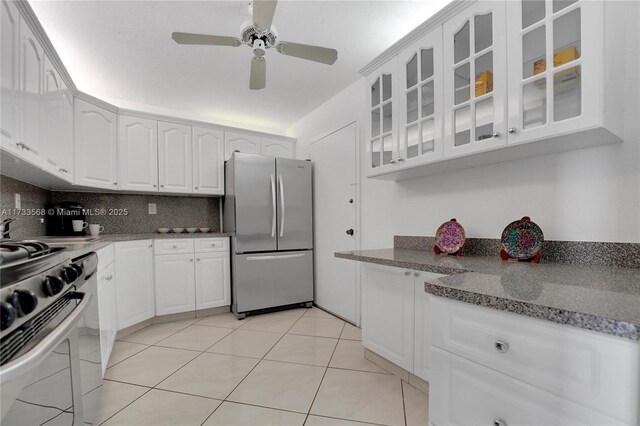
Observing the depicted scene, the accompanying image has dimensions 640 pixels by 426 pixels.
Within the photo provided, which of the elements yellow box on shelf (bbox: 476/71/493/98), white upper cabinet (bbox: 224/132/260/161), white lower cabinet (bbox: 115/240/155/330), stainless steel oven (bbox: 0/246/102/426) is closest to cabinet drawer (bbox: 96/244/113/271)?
white lower cabinet (bbox: 115/240/155/330)

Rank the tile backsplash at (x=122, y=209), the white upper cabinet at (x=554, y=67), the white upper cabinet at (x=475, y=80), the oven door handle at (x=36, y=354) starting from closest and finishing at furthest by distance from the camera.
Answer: the oven door handle at (x=36, y=354) → the white upper cabinet at (x=554, y=67) → the white upper cabinet at (x=475, y=80) → the tile backsplash at (x=122, y=209)

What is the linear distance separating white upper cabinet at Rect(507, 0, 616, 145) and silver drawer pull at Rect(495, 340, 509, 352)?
0.95 metres

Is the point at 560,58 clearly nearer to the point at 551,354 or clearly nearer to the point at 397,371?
the point at 551,354

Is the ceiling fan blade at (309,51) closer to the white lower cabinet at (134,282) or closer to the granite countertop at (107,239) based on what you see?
the granite countertop at (107,239)

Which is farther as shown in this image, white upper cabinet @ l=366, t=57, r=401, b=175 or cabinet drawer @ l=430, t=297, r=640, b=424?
white upper cabinet @ l=366, t=57, r=401, b=175

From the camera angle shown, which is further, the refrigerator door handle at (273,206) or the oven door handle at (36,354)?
the refrigerator door handle at (273,206)

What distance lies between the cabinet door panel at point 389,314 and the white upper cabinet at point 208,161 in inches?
90.6

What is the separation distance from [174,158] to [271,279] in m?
1.77

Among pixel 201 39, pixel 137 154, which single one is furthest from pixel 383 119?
pixel 137 154

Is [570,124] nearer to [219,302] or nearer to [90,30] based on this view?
[90,30]

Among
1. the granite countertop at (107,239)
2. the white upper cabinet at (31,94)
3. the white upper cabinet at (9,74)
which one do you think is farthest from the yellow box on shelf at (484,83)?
the white upper cabinet at (31,94)

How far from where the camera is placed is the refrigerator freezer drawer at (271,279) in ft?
10.3

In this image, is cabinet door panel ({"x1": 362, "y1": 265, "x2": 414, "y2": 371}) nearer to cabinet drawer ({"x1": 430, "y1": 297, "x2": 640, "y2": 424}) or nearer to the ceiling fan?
cabinet drawer ({"x1": 430, "y1": 297, "x2": 640, "y2": 424})

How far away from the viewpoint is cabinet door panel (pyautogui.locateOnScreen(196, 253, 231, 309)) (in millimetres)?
3139
